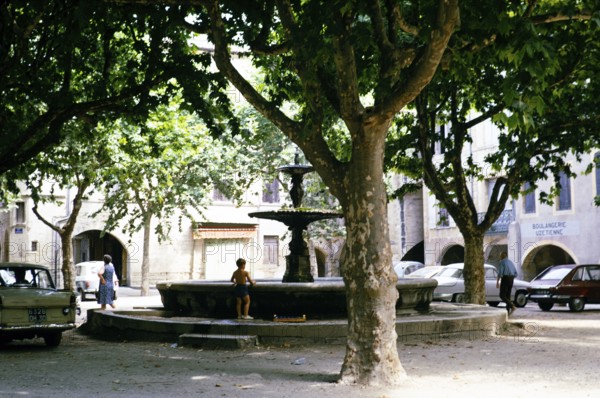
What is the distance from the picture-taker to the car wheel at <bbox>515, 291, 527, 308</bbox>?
26.0m

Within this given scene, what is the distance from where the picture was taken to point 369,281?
29.5 feet

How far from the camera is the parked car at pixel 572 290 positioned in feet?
77.1

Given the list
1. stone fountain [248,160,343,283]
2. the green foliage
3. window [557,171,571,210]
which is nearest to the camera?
the green foliage

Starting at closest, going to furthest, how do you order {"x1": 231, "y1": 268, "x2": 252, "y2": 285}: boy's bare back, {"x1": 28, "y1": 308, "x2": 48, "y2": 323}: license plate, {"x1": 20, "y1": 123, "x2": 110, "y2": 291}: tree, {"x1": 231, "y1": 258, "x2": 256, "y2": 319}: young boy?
{"x1": 28, "y1": 308, "x2": 48, "y2": 323}: license plate → {"x1": 231, "y1": 268, "x2": 252, "y2": 285}: boy's bare back → {"x1": 231, "y1": 258, "x2": 256, "y2": 319}: young boy → {"x1": 20, "y1": 123, "x2": 110, "y2": 291}: tree

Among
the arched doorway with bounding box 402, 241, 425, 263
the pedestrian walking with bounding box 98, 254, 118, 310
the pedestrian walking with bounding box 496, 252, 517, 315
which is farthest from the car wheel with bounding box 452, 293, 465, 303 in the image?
the arched doorway with bounding box 402, 241, 425, 263

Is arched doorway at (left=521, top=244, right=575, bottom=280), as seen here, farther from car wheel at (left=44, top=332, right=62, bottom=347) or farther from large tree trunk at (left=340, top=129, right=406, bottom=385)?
large tree trunk at (left=340, top=129, right=406, bottom=385)

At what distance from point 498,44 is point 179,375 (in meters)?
5.86

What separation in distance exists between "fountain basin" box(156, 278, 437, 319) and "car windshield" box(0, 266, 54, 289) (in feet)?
8.66

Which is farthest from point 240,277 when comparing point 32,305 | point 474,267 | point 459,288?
point 459,288

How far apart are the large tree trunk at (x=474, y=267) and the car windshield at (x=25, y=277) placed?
381 inches

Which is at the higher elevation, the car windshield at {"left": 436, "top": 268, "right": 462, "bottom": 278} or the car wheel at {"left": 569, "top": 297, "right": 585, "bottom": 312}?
the car windshield at {"left": 436, "top": 268, "right": 462, "bottom": 278}

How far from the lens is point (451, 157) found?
59.9 ft

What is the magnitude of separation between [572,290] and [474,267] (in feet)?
21.8

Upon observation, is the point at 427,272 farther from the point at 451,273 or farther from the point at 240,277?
the point at 240,277
